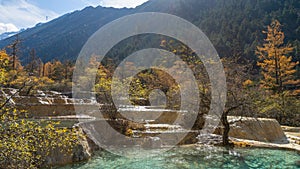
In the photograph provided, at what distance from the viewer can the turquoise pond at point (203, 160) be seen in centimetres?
718

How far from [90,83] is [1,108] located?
92.9 feet

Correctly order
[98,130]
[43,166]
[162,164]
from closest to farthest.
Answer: [43,166]
[162,164]
[98,130]

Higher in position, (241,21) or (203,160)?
(241,21)

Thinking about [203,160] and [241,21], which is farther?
[241,21]

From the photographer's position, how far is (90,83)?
3166 cm

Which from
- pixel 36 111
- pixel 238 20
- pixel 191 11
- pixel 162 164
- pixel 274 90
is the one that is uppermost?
pixel 191 11

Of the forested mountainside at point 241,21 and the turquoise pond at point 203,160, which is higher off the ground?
the forested mountainside at point 241,21

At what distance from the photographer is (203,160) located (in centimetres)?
785

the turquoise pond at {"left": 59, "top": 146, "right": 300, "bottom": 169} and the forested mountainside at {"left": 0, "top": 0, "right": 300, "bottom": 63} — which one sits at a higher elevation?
the forested mountainside at {"left": 0, "top": 0, "right": 300, "bottom": 63}

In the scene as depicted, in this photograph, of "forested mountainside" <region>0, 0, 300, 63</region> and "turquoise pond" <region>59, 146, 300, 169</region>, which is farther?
"forested mountainside" <region>0, 0, 300, 63</region>

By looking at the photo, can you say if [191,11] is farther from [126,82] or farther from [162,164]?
[162,164]

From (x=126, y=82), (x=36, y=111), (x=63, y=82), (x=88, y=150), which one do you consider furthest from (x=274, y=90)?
(x=63, y=82)

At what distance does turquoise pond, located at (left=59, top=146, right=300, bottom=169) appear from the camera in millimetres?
7176

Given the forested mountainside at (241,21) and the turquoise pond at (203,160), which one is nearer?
the turquoise pond at (203,160)
